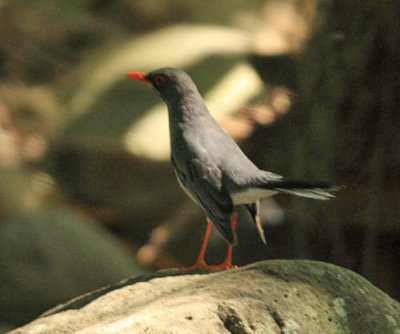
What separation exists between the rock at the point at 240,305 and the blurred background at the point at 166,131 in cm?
198

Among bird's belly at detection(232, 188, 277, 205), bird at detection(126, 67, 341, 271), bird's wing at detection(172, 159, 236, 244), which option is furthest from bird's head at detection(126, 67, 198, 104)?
bird's belly at detection(232, 188, 277, 205)

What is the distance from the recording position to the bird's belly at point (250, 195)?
338 centimetres

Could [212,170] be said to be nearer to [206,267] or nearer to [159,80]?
[206,267]

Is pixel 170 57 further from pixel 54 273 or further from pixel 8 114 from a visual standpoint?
pixel 54 273

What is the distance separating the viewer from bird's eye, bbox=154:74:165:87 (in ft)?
12.3

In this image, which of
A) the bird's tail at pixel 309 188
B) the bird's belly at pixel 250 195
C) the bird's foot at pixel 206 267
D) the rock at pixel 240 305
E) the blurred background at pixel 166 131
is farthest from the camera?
the blurred background at pixel 166 131

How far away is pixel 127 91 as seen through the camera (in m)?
6.74

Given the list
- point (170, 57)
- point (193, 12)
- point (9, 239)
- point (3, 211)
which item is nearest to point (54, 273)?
point (9, 239)

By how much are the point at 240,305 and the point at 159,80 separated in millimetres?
1613

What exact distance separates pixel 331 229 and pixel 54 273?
211 cm

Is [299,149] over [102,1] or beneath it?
beneath

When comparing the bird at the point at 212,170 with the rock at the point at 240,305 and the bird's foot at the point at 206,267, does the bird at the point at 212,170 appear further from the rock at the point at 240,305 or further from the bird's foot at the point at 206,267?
the rock at the point at 240,305

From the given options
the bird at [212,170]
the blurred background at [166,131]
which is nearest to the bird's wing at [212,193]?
the bird at [212,170]

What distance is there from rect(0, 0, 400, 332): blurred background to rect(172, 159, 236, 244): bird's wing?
1.85m
